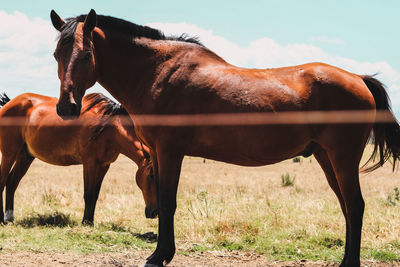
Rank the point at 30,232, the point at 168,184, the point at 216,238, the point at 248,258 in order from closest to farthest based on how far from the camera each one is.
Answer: the point at 168,184
the point at 248,258
the point at 216,238
the point at 30,232

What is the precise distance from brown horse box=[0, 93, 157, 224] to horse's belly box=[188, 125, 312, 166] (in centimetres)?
249

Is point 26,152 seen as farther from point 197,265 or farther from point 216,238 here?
point 197,265

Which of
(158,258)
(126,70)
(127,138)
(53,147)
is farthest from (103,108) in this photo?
(158,258)

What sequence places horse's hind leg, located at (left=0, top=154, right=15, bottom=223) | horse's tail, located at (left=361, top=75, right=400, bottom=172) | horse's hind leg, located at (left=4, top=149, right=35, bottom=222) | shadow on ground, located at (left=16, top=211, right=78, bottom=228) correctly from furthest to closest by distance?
horse's hind leg, located at (left=0, top=154, right=15, bottom=223)
horse's hind leg, located at (left=4, top=149, right=35, bottom=222)
shadow on ground, located at (left=16, top=211, right=78, bottom=228)
horse's tail, located at (left=361, top=75, right=400, bottom=172)

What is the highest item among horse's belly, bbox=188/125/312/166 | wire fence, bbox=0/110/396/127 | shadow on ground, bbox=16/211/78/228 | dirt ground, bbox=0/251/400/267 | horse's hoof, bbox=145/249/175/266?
wire fence, bbox=0/110/396/127

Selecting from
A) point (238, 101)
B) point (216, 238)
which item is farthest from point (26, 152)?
point (238, 101)

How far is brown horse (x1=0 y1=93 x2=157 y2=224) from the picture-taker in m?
6.91

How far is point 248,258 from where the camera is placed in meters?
4.91

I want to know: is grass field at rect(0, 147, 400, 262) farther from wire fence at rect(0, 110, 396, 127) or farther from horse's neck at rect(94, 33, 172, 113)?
horse's neck at rect(94, 33, 172, 113)

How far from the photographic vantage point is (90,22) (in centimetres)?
389

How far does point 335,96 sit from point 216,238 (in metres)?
2.64

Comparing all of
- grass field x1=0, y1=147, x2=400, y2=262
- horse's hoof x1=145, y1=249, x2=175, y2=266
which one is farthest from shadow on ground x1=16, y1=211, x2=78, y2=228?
horse's hoof x1=145, y1=249, x2=175, y2=266

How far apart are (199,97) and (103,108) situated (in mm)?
3897

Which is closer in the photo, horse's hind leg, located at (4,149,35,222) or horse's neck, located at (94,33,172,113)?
horse's neck, located at (94,33,172,113)
